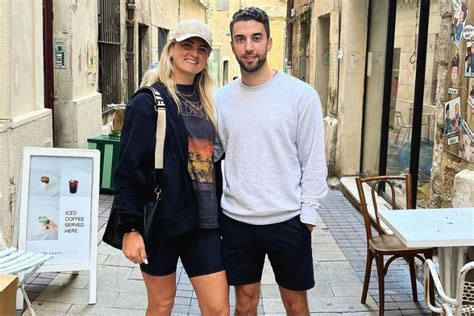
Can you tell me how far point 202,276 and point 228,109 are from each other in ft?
2.58

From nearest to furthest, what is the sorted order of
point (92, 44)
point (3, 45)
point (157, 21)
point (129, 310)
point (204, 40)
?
point (204, 40) → point (129, 310) → point (3, 45) → point (92, 44) → point (157, 21)

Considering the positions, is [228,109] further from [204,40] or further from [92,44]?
[92,44]

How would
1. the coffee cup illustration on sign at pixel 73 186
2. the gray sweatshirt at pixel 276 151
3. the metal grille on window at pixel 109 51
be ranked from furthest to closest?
1. the metal grille on window at pixel 109 51
2. the coffee cup illustration on sign at pixel 73 186
3. the gray sweatshirt at pixel 276 151

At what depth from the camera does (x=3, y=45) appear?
4500 mm

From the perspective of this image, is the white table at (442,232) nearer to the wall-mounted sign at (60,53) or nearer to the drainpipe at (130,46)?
the wall-mounted sign at (60,53)

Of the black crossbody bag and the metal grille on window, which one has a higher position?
the metal grille on window

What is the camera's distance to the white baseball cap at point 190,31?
8.31 ft

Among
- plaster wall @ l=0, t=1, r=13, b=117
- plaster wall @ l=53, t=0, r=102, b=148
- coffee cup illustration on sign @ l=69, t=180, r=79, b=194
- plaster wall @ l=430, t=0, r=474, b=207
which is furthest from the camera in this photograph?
plaster wall @ l=53, t=0, r=102, b=148

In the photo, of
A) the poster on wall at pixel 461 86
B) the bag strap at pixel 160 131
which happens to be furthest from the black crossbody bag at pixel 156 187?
the poster on wall at pixel 461 86

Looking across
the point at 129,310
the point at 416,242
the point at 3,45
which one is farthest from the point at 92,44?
the point at 416,242

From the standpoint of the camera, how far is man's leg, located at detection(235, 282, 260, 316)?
280cm

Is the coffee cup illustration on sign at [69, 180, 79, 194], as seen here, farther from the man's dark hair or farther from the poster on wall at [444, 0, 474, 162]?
the poster on wall at [444, 0, 474, 162]

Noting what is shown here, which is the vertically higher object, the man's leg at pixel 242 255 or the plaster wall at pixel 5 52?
the plaster wall at pixel 5 52

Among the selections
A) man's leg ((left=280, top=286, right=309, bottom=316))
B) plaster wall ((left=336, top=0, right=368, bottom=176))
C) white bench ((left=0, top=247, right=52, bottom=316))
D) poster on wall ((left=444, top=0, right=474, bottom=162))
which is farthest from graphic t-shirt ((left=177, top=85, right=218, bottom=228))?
plaster wall ((left=336, top=0, right=368, bottom=176))
